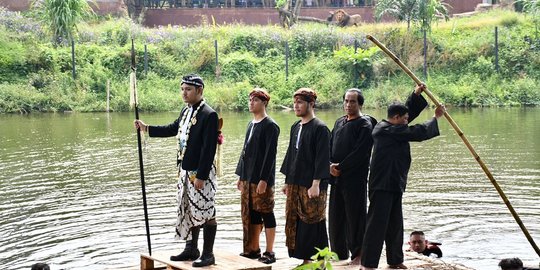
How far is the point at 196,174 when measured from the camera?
920cm

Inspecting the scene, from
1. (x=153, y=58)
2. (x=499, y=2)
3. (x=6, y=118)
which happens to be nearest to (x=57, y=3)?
(x=153, y=58)

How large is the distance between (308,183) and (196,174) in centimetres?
104

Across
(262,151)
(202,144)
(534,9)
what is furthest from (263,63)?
(202,144)

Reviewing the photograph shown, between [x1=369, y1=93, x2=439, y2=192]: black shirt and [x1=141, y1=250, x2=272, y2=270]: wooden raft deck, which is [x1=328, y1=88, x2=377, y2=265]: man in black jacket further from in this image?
[x1=141, y1=250, x2=272, y2=270]: wooden raft deck

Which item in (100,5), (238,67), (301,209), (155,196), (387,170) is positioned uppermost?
(100,5)

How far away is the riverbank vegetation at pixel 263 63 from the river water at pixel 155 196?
7.63m

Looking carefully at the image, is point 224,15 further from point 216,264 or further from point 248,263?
point 248,263

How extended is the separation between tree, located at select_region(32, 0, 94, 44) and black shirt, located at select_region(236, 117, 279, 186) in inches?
1073

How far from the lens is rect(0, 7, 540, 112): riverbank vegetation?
33688mm

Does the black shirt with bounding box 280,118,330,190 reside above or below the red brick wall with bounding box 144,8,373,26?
below

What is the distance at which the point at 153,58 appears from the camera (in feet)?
121

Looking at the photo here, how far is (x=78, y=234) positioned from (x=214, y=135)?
166 inches

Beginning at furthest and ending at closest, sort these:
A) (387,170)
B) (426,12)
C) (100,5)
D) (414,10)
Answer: (100,5) → (414,10) → (426,12) → (387,170)

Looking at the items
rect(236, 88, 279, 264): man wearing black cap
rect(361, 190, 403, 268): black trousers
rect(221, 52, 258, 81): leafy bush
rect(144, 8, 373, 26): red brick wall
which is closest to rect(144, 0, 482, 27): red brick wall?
rect(144, 8, 373, 26): red brick wall
